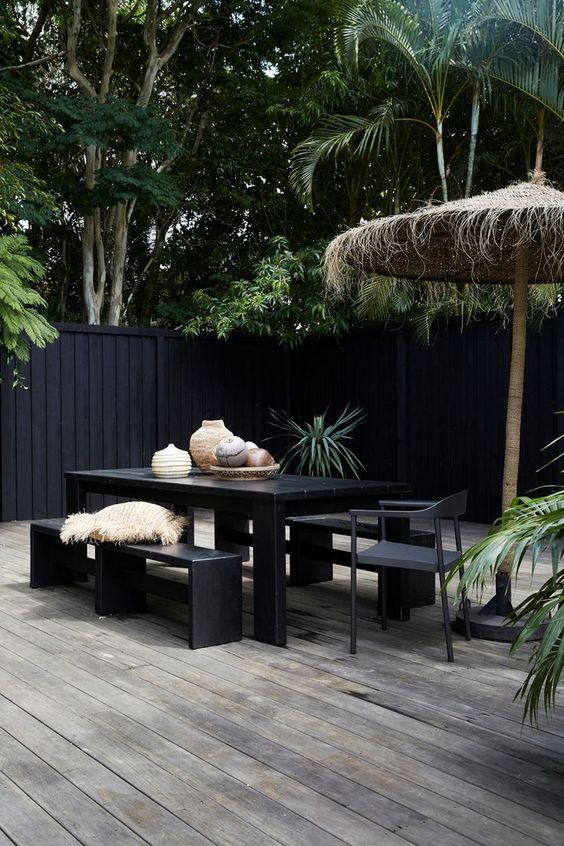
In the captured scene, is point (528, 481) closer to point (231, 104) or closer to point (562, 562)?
point (562, 562)

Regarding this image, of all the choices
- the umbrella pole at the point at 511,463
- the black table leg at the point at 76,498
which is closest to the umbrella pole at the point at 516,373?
the umbrella pole at the point at 511,463

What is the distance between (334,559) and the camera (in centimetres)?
429

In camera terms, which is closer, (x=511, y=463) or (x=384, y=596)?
(x=384, y=596)

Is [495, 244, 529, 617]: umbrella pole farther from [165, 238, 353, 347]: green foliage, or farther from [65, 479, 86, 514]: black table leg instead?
[165, 238, 353, 347]: green foliage

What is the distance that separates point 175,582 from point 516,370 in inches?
72.1

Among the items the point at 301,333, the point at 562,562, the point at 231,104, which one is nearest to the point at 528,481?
the point at 562,562

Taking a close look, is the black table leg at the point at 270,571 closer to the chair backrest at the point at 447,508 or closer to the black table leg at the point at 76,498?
the chair backrest at the point at 447,508

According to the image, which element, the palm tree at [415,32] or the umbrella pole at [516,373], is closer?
the umbrella pole at [516,373]

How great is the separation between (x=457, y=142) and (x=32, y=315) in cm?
520

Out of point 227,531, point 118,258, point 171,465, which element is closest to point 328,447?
point 227,531

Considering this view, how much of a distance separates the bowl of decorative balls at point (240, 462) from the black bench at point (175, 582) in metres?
0.41

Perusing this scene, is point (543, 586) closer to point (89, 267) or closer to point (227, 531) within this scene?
point (227, 531)

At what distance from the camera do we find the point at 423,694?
9.40ft

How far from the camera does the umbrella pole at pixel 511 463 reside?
3.64 m
